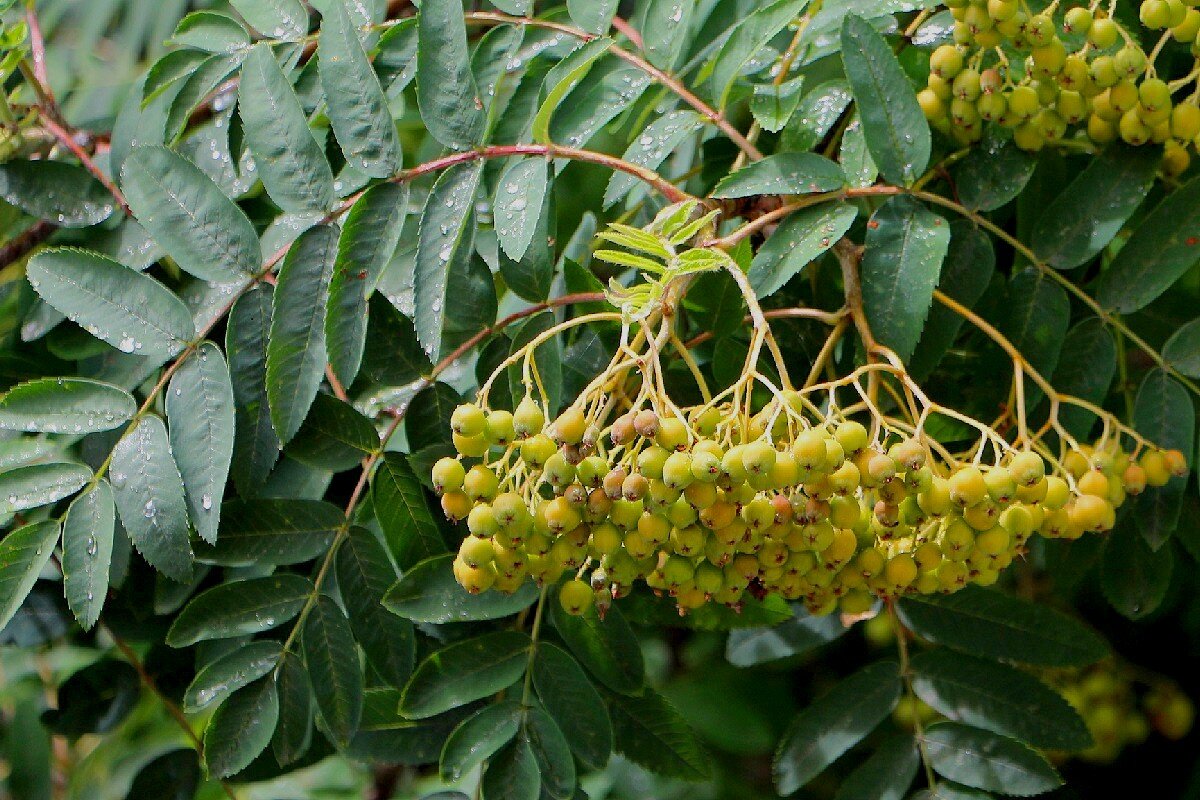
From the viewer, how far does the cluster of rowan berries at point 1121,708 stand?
261cm

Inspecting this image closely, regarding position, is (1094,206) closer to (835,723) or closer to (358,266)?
(835,723)

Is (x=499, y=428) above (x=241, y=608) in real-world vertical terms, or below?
above

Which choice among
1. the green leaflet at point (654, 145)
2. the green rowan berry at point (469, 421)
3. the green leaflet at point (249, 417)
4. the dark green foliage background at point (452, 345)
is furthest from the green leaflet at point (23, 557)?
the green leaflet at point (654, 145)

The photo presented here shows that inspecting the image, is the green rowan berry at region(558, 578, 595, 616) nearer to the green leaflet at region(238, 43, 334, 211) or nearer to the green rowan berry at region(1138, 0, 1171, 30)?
the green leaflet at region(238, 43, 334, 211)

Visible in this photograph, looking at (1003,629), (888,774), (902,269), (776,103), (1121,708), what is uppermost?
(776,103)

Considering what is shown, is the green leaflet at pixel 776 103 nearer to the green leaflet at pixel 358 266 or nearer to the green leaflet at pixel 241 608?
the green leaflet at pixel 358 266

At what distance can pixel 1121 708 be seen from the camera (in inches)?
104

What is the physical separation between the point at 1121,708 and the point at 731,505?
1.91 meters

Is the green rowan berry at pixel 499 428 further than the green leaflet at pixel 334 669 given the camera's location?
No

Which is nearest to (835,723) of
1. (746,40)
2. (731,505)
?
(731,505)

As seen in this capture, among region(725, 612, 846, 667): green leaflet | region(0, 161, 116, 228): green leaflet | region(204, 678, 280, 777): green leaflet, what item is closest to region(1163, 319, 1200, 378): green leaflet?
region(725, 612, 846, 667): green leaflet

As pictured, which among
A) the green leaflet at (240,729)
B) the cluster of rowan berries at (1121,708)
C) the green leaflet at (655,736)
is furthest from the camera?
the cluster of rowan berries at (1121,708)

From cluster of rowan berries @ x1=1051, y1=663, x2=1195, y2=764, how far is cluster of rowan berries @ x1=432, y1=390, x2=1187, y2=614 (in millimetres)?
1489

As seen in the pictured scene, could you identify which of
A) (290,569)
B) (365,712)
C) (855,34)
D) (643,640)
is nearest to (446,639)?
(365,712)
